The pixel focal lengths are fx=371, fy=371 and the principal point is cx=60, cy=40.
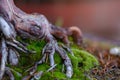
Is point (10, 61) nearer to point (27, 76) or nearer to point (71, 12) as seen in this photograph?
point (27, 76)

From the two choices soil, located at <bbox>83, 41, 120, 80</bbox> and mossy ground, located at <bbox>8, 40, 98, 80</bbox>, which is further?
soil, located at <bbox>83, 41, 120, 80</bbox>

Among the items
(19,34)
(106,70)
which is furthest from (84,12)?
(19,34)

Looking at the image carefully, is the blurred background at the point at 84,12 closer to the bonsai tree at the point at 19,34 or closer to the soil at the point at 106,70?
the soil at the point at 106,70

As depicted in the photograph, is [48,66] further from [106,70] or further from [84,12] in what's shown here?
[84,12]

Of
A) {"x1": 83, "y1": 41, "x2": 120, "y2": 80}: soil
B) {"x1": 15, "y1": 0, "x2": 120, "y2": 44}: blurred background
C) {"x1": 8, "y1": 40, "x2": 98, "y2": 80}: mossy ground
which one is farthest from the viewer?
{"x1": 15, "y1": 0, "x2": 120, "y2": 44}: blurred background

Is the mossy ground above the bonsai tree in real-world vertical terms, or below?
below

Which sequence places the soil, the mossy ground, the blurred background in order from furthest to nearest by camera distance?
the blurred background → the soil → the mossy ground

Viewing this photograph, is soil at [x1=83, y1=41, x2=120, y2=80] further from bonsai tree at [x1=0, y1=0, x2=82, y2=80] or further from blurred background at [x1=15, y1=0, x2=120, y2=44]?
blurred background at [x1=15, y1=0, x2=120, y2=44]

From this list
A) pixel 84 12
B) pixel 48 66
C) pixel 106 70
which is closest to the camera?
pixel 48 66

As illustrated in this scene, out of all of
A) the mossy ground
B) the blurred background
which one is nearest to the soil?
the mossy ground
